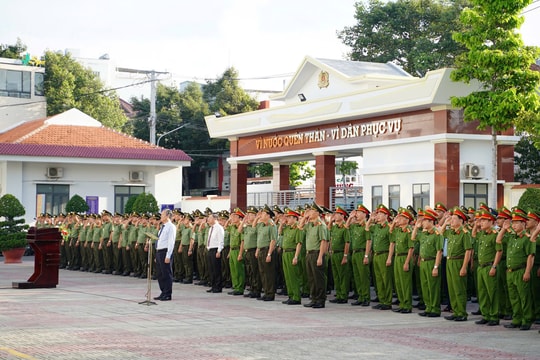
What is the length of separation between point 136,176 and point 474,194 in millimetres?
20408

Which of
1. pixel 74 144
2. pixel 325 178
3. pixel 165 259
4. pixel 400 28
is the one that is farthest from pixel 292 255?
pixel 400 28

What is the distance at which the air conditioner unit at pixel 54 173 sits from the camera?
4078 centimetres

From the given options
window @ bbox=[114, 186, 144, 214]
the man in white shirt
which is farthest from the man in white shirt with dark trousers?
window @ bbox=[114, 186, 144, 214]

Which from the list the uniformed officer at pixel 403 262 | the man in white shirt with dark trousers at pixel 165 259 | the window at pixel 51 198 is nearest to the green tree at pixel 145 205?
the window at pixel 51 198

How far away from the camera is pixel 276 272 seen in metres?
18.6

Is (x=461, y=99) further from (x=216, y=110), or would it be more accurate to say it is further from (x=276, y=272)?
(x=216, y=110)

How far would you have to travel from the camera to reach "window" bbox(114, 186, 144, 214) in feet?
140

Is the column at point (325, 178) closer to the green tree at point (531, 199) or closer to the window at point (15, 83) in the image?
the green tree at point (531, 199)

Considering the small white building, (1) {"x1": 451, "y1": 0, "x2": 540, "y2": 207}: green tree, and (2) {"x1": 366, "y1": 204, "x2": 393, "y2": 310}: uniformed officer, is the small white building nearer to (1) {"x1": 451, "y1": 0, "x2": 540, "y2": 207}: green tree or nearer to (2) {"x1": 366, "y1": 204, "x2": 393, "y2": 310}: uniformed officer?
(1) {"x1": 451, "y1": 0, "x2": 540, "y2": 207}: green tree

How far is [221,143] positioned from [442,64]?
1678 cm

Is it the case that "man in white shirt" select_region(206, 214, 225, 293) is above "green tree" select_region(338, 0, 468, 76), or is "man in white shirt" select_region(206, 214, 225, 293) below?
below

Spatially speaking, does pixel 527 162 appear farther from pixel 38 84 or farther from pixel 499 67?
pixel 38 84

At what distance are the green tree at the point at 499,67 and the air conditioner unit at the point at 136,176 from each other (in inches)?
893

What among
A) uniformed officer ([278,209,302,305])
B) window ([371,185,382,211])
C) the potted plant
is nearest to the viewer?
uniformed officer ([278,209,302,305])
